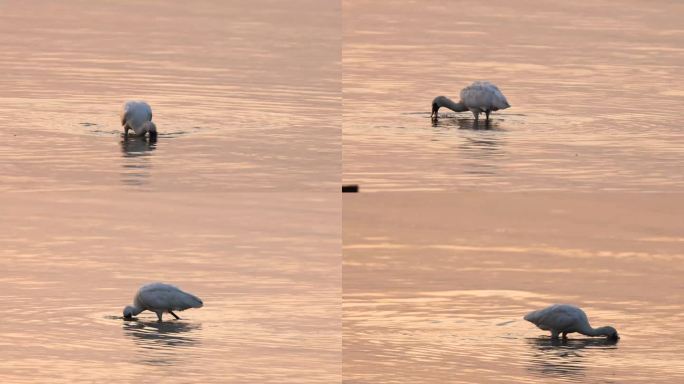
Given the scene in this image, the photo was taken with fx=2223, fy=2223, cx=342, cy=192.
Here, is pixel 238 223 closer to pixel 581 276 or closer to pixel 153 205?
pixel 153 205

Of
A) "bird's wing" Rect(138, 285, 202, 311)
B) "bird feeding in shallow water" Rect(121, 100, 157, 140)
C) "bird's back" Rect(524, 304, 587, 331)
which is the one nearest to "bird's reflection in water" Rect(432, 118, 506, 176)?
"bird feeding in shallow water" Rect(121, 100, 157, 140)

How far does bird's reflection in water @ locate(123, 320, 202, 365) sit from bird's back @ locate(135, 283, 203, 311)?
213mm

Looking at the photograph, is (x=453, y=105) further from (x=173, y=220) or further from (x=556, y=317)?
(x=556, y=317)

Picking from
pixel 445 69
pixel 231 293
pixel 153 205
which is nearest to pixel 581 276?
pixel 231 293

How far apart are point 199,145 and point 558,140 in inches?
195

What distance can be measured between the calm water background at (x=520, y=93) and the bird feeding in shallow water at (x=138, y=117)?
107 inches

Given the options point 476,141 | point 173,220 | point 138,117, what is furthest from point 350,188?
point 138,117


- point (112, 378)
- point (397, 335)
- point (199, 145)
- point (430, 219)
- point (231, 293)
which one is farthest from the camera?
point (199, 145)

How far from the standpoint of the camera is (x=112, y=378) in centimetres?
2188

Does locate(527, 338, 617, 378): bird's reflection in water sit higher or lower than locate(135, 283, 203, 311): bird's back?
lower

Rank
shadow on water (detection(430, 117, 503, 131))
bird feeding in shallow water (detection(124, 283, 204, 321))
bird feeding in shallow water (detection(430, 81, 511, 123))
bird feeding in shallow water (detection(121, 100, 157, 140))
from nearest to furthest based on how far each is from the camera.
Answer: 1. bird feeding in shallow water (detection(124, 283, 204, 321))
2. bird feeding in shallow water (detection(121, 100, 157, 140))
3. bird feeding in shallow water (detection(430, 81, 511, 123))
4. shadow on water (detection(430, 117, 503, 131))

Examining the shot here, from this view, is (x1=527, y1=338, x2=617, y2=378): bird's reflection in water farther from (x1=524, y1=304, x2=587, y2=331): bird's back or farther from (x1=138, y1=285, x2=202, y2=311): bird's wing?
(x1=138, y1=285, x2=202, y2=311): bird's wing

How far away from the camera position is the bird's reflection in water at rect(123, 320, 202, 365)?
23094 millimetres

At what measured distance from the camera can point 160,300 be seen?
25.2 meters
